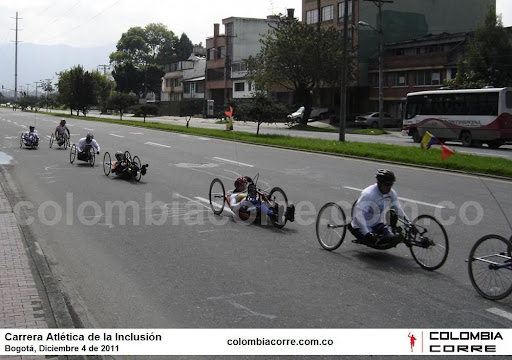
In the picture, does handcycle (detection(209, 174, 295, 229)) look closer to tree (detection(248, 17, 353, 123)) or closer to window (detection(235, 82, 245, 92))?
tree (detection(248, 17, 353, 123))

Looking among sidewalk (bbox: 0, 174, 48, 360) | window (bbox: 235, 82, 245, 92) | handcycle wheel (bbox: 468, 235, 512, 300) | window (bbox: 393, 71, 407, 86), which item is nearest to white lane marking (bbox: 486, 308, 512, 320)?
handcycle wheel (bbox: 468, 235, 512, 300)

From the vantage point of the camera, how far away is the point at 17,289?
673 cm

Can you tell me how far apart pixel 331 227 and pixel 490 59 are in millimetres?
41287

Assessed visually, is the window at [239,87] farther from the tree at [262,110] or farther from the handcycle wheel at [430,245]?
the handcycle wheel at [430,245]

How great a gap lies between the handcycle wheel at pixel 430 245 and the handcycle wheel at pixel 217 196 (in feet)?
15.7

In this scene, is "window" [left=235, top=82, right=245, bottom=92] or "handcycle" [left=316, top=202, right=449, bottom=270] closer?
"handcycle" [left=316, top=202, right=449, bottom=270]

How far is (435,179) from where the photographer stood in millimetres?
16875

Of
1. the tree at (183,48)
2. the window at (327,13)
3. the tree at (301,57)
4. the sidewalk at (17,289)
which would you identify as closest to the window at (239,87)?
the window at (327,13)

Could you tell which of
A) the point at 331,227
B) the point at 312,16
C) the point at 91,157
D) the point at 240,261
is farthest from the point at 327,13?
the point at 240,261

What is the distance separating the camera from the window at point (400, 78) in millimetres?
57750

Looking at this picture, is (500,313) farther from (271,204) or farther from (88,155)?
(88,155)

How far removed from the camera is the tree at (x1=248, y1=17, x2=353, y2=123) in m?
54.7

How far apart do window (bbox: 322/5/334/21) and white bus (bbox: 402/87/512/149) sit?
33058mm

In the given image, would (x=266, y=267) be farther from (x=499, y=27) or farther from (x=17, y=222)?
(x=499, y=27)
